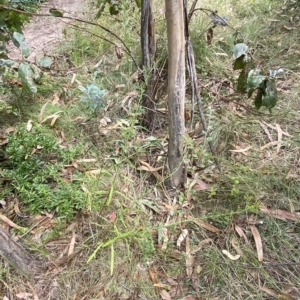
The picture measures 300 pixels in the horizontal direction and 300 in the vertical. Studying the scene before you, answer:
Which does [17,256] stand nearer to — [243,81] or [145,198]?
[145,198]

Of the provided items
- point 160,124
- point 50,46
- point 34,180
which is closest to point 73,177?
point 34,180

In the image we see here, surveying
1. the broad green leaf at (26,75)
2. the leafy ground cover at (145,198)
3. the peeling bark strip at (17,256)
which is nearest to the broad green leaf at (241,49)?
the leafy ground cover at (145,198)

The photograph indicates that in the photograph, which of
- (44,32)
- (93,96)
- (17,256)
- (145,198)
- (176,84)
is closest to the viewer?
(17,256)

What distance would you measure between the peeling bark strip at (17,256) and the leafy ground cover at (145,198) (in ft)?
0.12

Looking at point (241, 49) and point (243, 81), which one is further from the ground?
point (241, 49)

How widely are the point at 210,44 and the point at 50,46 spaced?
4.11 feet

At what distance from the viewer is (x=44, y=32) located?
2.95 m

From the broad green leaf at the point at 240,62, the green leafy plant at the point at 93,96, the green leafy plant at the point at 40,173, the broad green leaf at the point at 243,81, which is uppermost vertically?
the broad green leaf at the point at 240,62

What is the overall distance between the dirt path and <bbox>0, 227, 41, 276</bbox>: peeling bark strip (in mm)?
1601

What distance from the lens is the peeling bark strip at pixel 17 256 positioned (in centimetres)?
124

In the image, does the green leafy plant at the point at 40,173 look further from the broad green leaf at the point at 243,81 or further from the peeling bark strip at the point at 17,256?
the broad green leaf at the point at 243,81

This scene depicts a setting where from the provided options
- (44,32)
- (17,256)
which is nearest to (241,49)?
(17,256)

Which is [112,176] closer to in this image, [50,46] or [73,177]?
[73,177]

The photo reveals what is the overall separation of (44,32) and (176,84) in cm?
203
